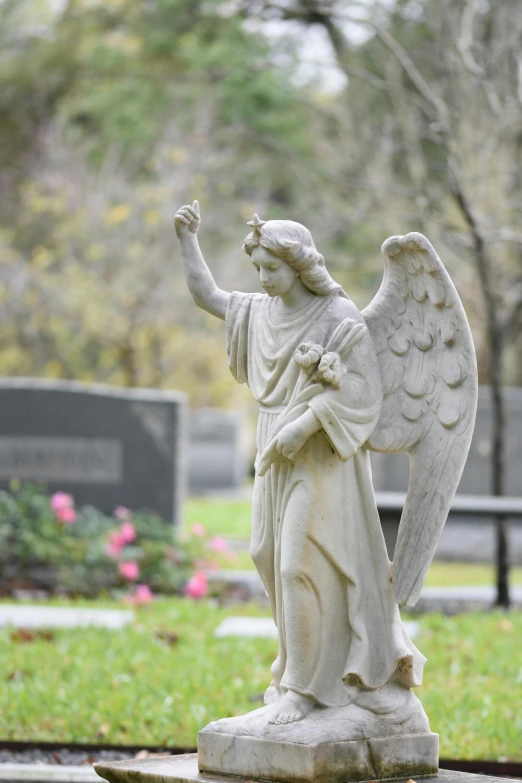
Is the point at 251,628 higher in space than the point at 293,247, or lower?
lower

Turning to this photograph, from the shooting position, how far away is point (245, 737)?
4887mm

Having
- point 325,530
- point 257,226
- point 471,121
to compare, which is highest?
point 471,121

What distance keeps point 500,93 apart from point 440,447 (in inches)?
324

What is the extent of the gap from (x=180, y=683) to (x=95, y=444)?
20.5 feet

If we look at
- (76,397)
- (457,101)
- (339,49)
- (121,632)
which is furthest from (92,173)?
(121,632)

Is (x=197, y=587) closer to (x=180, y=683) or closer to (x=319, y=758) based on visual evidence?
(x=180, y=683)

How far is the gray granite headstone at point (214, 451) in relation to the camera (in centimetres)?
2777

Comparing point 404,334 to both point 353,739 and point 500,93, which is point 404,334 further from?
point 500,93

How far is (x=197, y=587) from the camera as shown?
11688 millimetres

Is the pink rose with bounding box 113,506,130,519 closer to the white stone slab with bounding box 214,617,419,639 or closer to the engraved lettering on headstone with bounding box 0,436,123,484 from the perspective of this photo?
the engraved lettering on headstone with bounding box 0,436,123,484

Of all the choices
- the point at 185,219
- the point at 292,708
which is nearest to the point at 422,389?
the point at 185,219

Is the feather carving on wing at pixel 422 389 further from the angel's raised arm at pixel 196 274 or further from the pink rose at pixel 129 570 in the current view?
the pink rose at pixel 129 570

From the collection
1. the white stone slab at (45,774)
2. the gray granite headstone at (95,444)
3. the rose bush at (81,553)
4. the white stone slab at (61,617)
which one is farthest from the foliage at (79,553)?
the white stone slab at (45,774)

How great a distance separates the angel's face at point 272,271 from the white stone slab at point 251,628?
4.68 meters
